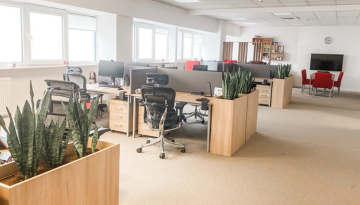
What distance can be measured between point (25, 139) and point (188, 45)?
34.2 ft

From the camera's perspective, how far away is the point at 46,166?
1634mm

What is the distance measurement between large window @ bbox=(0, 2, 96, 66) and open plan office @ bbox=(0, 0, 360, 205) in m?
0.02

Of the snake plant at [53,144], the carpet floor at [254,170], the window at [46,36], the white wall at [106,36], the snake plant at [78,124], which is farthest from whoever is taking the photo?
the white wall at [106,36]

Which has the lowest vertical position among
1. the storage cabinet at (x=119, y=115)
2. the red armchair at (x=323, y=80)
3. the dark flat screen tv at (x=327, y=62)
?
the storage cabinet at (x=119, y=115)

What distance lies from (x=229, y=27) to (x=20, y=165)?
38.9 feet

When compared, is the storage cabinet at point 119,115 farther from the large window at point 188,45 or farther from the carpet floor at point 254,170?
the large window at point 188,45

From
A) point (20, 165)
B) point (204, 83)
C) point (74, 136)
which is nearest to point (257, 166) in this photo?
point (204, 83)

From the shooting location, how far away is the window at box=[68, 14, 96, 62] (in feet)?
21.6

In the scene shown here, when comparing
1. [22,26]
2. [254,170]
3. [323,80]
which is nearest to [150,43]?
[22,26]

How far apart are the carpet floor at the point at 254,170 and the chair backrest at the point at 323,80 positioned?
4.44 metres

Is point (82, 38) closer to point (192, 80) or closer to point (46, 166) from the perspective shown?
point (192, 80)

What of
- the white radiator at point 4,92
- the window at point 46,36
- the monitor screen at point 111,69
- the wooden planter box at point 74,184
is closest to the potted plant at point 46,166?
the wooden planter box at point 74,184

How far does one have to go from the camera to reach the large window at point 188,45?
10586mm

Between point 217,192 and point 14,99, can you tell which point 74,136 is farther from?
point 14,99
